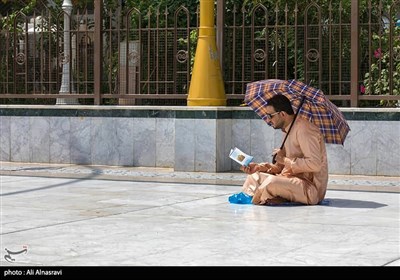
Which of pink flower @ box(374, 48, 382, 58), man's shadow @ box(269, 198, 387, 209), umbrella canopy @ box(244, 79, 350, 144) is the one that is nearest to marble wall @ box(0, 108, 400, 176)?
pink flower @ box(374, 48, 382, 58)

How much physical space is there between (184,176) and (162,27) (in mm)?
3220

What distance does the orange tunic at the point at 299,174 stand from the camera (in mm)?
11289

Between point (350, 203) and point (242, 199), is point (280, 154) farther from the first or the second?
point (350, 203)

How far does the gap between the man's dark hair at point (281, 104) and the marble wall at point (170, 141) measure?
4.03 meters

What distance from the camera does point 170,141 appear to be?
647 inches

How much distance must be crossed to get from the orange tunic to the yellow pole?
4278 millimetres

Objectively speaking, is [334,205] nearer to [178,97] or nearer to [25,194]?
[25,194]

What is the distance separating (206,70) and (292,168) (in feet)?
15.7

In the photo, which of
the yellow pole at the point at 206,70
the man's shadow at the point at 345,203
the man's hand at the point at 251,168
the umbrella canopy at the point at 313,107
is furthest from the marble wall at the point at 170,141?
the man's hand at the point at 251,168

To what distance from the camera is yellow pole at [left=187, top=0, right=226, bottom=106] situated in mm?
15797

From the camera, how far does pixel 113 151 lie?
16844 mm

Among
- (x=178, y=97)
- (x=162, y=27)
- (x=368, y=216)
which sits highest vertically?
(x=162, y=27)

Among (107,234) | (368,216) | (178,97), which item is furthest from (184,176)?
(107,234)

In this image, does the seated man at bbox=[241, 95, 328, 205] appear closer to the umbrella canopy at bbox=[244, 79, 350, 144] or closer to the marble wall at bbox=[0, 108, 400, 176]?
the umbrella canopy at bbox=[244, 79, 350, 144]
